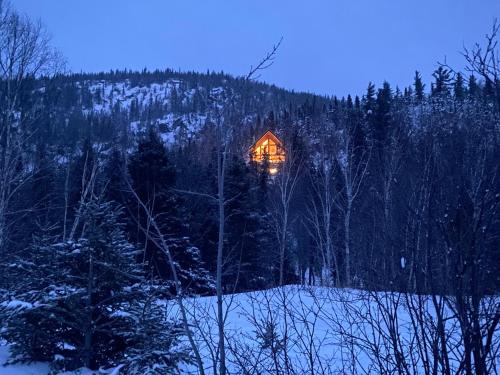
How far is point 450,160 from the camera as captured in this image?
2.53 meters

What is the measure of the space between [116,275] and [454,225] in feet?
17.4

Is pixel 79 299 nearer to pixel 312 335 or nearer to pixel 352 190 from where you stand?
pixel 312 335

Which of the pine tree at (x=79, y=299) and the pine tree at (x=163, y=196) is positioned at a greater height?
the pine tree at (x=163, y=196)

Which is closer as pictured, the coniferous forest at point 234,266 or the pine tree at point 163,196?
the coniferous forest at point 234,266

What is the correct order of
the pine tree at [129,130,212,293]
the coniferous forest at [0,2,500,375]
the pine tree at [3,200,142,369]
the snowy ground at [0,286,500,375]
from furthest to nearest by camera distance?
the pine tree at [129,130,212,293] < the pine tree at [3,200,142,369] < the snowy ground at [0,286,500,375] < the coniferous forest at [0,2,500,375]

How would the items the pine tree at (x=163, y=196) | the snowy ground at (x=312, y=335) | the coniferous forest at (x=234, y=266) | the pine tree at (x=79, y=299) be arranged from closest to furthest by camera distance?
1. the coniferous forest at (x=234, y=266)
2. the snowy ground at (x=312, y=335)
3. the pine tree at (x=79, y=299)
4. the pine tree at (x=163, y=196)

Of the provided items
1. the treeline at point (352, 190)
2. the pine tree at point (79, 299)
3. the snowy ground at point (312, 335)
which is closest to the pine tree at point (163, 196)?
the treeline at point (352, 190)

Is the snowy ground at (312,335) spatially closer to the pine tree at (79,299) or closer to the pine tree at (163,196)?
the pine tree at (79,299)

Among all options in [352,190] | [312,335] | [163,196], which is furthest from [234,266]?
[352,190]

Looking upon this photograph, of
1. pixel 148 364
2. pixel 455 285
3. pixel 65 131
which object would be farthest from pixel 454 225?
pixel 65 131

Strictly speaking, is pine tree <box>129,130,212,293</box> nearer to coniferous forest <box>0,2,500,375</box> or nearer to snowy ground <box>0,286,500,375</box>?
coniferous forest <box>0,2,500,375</box>

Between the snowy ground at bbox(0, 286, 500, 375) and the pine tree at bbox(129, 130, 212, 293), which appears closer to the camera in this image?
the snowy ground at bbox(0, 286, 500, 375)

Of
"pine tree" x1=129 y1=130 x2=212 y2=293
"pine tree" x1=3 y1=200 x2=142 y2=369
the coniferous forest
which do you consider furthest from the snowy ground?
"pine tree" x1=129 y1=130 x2=212 y2=293

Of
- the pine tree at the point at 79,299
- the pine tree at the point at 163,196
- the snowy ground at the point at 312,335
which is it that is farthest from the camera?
the pine tree at the point at 163,196
